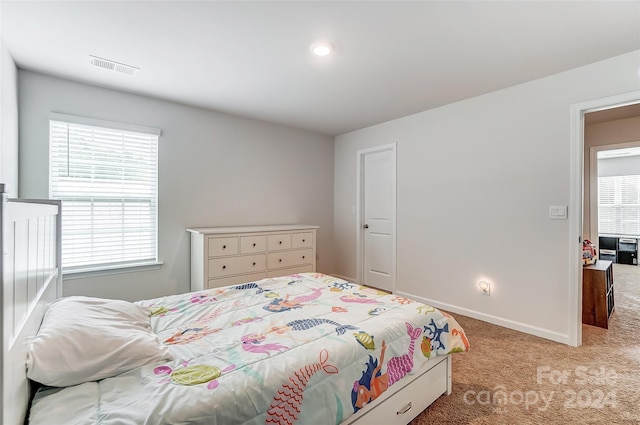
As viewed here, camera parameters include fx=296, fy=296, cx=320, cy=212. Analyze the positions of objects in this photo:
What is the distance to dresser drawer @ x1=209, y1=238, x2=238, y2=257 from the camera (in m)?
3.15

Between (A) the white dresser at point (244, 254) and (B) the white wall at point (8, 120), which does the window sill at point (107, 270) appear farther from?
(B) the white wall at point (8, 120)

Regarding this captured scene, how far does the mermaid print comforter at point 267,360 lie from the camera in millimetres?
989

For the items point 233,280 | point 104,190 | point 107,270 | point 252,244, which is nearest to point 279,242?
point 252,244

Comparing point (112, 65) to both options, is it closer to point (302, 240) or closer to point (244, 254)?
point (244, 254)

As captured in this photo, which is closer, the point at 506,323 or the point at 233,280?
the point at 506,323

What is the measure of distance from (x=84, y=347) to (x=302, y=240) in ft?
9.41

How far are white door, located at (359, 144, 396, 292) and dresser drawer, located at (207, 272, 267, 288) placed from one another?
5.68ft

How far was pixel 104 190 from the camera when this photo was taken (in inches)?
117

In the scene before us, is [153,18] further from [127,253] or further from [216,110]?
[127,253]

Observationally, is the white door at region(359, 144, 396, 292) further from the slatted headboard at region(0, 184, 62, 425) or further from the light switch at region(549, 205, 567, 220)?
the slatted headboard at region(0, 184, 62, 425)

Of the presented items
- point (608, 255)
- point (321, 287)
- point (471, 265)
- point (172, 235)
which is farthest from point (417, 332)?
point (608, 255)

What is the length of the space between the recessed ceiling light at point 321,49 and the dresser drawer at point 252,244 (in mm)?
2040

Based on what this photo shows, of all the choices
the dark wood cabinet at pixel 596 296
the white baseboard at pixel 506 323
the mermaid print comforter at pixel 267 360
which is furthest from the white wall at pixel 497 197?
the mermaid print comforter at pixel 267 360

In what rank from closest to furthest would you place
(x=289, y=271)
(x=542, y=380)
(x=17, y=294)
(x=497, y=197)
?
(x=17, y=294) < (x=542, y=380) < (x=497, y=197) < (x=289, y=271)
